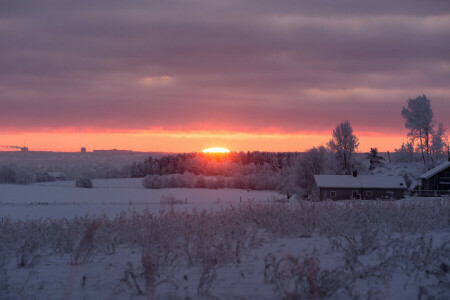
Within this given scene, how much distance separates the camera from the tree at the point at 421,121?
5525cm

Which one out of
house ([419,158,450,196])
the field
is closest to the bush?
house ([419,158,450,196])

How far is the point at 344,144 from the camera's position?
2372 inches

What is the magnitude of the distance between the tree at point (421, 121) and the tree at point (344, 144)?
24.5 feet

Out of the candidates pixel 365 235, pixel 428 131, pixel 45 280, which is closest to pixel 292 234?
pixel 365 235

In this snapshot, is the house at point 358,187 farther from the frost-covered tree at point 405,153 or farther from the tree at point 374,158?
the tree at point 374,158

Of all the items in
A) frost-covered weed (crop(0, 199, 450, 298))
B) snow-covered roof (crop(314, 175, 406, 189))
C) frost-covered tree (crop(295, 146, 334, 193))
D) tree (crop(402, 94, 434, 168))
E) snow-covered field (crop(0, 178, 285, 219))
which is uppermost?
tree (crop(402, 94, 434, 168))

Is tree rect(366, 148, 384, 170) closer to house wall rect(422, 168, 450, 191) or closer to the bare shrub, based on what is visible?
house wall rect(422, 168, 450, 191)

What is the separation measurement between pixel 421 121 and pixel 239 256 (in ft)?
177

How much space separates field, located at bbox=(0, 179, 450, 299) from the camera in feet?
20.5

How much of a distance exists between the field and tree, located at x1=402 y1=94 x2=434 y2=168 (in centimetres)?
4792

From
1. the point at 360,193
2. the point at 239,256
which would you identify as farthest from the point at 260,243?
the point at 360,193

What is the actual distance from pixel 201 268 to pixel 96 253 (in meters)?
2.31

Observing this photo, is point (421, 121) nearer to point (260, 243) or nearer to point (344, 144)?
point (344, 144)

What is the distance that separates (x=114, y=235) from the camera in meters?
9.34
